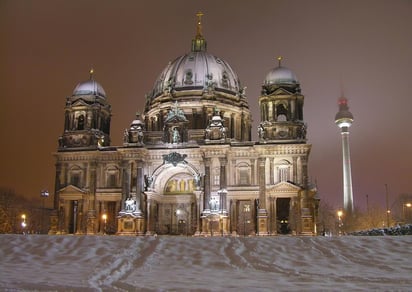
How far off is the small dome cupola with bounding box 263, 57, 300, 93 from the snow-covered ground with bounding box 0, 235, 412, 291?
44002 mm

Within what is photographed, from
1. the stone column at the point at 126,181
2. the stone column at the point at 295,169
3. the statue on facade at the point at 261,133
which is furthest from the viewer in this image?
the stone column at the point at 126,181

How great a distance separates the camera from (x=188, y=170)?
6831 centimetres

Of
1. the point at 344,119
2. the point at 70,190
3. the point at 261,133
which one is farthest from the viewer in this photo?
the point at 344,119

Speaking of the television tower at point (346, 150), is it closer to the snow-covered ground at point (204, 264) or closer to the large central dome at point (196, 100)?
the large central dome at point (196, 100)

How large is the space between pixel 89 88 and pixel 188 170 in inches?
759

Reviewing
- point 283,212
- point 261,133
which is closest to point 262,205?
point 283,212

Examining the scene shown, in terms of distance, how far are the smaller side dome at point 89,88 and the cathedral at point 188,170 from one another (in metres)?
0.16

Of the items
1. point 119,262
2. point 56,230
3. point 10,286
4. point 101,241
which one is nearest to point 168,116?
point 56,230

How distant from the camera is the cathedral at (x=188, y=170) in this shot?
64.6 m

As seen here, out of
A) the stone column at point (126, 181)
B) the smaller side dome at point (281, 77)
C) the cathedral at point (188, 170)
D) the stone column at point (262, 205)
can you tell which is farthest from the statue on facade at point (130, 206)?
the smaller side dome at point (281, 77)

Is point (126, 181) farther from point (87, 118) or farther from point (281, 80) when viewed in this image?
point (281, 80)

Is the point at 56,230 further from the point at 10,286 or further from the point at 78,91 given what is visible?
the point at 10,286

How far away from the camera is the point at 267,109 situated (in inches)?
2749

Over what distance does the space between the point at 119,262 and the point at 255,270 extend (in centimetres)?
569
